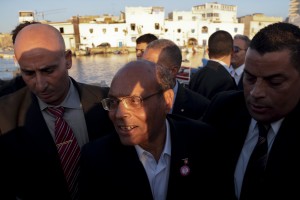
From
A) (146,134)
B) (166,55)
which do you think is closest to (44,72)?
(146,134)

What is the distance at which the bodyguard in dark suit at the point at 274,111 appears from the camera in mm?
1781

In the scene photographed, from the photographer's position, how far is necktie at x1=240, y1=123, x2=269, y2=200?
72.2 inches

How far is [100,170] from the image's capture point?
193 centimetres

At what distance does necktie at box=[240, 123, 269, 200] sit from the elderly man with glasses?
31 centimetres

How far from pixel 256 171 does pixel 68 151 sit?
1.47 metres

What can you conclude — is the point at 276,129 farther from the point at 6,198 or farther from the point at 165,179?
the point at 6,198

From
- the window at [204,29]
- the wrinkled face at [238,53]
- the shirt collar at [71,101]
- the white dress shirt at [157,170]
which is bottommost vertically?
the white dress shirt at [157,170]

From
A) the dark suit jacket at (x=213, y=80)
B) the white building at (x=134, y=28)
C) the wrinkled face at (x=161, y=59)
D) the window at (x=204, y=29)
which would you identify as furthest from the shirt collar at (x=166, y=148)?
the window at (x=204, y=29)

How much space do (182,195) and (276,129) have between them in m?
0.83

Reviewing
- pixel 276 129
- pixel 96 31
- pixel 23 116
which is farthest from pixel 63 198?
pixel 96 31

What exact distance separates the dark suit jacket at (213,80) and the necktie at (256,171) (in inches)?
87.0

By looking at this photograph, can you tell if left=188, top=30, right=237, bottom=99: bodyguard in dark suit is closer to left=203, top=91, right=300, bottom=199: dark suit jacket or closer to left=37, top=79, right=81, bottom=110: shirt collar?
left=203, top=91, right=300, bottom=199: dark suit jacket

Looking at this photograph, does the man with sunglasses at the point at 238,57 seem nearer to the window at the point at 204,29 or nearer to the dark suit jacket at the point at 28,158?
the dark suit jacket at the point at 28,158

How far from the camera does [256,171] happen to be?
1.85 m
